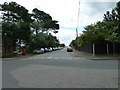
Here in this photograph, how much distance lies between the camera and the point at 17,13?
1799 inches

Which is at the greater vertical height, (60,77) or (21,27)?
(21,27)

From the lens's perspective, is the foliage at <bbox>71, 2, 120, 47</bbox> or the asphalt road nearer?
the asphalt road

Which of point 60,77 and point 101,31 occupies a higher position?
point 101,31

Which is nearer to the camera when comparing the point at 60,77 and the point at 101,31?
the point at 60,77

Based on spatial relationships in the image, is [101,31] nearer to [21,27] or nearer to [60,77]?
[21,27]

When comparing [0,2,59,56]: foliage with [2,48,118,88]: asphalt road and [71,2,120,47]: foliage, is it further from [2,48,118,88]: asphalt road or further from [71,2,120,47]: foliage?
[2,48,118,88]: asphalt road

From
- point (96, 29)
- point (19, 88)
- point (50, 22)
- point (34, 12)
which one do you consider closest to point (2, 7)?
point (34, 12)

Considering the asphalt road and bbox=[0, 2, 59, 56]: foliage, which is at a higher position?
bbox=[0, 2, 59, 56]: foliage

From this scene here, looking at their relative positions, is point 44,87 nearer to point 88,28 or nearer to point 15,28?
point 15,28

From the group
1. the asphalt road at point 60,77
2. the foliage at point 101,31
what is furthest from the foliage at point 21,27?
the asphalt road at point 60,77

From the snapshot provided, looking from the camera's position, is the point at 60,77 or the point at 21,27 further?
the point at 21,27

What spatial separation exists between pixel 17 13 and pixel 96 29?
854 inches

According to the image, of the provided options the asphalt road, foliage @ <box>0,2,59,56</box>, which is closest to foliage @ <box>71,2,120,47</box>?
foliage @ <box>0,2,59,56</box>

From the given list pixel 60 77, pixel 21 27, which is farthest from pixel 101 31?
pixel 60 77
